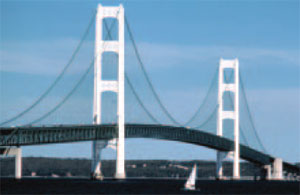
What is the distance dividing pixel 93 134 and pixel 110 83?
468cm

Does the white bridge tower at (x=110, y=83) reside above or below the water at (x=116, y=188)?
above

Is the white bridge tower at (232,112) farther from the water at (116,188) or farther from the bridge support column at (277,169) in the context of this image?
the water at (116,188)

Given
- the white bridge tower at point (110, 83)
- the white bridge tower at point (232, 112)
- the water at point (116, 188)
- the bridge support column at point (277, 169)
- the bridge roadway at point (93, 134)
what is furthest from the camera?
the bridge support column at point (277, 169)

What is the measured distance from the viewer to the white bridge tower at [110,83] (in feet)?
260

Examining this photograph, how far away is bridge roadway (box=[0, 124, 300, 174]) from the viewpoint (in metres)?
73.2

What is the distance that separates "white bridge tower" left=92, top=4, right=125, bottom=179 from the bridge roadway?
1.21 meters

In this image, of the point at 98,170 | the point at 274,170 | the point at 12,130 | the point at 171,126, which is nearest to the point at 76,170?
the point at 274,170

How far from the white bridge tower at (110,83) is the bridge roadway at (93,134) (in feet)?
3.97

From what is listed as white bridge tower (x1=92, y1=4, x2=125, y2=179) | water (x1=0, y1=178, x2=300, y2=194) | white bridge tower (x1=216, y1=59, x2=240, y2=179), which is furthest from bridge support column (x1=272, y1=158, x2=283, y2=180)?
white bridge tower (x1=92, y1=4, x2=125, y2=179)

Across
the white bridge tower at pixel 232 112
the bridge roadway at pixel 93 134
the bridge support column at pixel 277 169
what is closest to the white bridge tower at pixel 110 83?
the bridge roadway at pixel 93 134

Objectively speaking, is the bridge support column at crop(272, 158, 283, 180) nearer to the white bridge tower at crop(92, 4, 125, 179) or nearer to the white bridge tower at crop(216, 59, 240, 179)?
the white bridge tower at crop(216, 59, 240, 179)

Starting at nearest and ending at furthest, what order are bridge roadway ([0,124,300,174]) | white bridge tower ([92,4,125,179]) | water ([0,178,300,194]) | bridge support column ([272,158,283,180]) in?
1. water ([0,178,300,194])
2. bridge roadway ([0,124,300,174])
3. white bridge tower ([92,4,125,179])
4. bridge support column ([272,158,283,180])

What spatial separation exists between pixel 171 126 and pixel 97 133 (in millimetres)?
16750

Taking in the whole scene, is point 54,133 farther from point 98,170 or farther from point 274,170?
point 274,170
